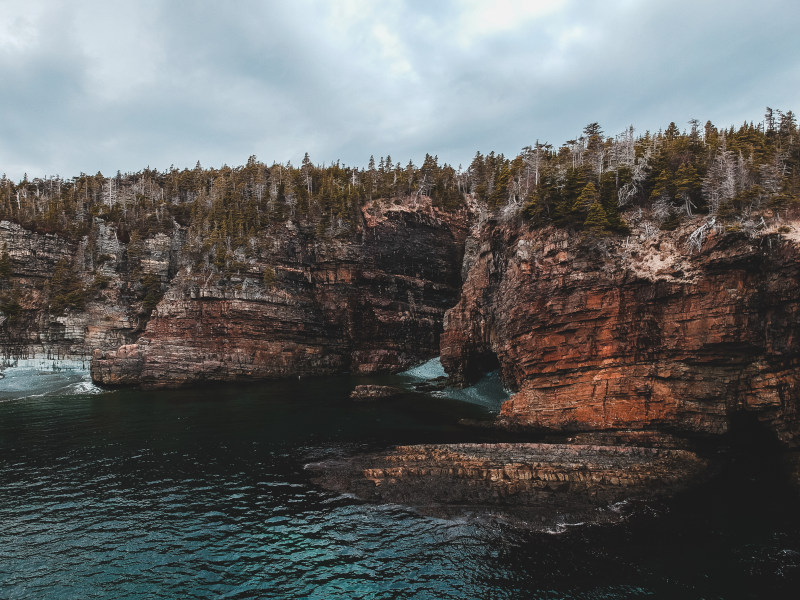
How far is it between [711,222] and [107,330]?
9059cm

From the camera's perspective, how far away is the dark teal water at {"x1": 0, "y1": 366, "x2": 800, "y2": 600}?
53.0 feet

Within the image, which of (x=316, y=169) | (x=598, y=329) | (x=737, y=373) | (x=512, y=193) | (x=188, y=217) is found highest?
(x=316, y=169)

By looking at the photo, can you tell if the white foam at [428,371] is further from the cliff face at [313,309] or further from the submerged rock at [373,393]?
the submerged rock at [373,393]

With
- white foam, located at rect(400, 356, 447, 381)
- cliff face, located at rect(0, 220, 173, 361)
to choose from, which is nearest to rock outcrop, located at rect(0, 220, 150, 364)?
cliff face, located at rect(0, 220, 173, 361)

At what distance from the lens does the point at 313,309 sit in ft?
264

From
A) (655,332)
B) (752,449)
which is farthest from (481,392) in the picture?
(752,449)

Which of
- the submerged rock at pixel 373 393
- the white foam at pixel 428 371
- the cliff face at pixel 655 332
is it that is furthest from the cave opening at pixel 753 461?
the white foam at pixel 428 371

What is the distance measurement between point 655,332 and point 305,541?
28331 mm

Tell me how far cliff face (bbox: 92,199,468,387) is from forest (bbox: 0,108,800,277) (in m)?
4.30

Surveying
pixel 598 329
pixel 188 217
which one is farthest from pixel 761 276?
pixel 188 217

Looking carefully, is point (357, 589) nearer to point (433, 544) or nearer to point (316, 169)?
point (433, 544)

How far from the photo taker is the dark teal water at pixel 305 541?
16156 millimetres

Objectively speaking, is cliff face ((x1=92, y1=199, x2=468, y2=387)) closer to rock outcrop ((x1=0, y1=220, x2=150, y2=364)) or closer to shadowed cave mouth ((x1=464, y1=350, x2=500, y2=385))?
rock outcrop ((x1=0, y1=220, x2=150, y2=364))

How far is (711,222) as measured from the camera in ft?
105
